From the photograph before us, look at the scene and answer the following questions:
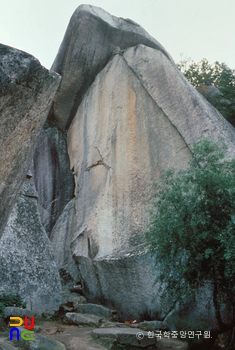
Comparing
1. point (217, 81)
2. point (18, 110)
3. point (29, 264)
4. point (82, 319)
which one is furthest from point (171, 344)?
point (217, 81)

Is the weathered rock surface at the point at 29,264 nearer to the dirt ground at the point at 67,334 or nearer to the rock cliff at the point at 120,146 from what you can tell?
the dirt ground at the point at 67,334

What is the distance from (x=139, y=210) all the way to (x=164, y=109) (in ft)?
8.96

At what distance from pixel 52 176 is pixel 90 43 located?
468cm

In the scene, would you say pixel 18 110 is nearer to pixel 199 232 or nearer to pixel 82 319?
pixel 199 232

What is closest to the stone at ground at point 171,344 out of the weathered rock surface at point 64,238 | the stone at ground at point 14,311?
the stone at ground at point 14,311

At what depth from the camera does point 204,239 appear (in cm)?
554

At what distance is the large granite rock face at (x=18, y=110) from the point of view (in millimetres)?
2596

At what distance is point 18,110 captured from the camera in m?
2.74

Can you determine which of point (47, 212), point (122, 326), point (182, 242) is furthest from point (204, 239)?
point (47, 212)

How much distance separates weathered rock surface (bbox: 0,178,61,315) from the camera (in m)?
7.33

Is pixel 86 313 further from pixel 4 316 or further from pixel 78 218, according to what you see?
pixel 78 218

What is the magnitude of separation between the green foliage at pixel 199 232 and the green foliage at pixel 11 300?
289 centimetres

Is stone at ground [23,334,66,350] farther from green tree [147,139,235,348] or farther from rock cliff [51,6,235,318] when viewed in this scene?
rock cliff [51,6,235,318]

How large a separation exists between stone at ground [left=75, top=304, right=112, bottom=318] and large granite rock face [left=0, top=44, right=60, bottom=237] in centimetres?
506
